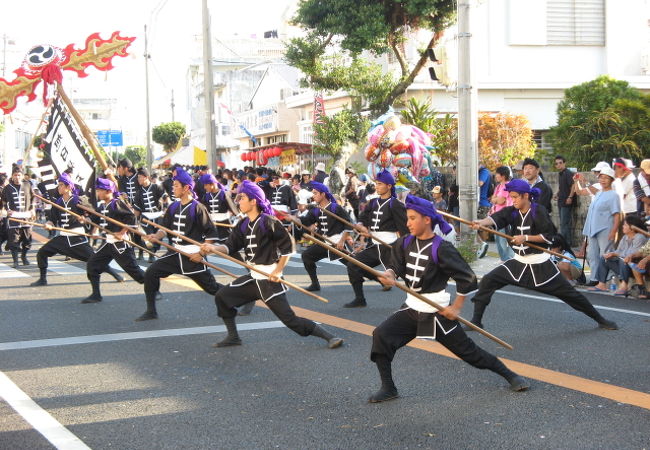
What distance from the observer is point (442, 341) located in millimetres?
5969

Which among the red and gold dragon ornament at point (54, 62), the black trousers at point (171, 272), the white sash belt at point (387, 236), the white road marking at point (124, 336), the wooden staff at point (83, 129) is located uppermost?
the red and gold dragon ornament at point (54, 62)

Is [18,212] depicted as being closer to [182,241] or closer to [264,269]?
[182,241]

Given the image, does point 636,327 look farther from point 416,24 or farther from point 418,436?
point 416,24

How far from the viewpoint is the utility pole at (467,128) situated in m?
14.2

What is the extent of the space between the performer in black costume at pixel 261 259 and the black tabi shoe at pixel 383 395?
5.81ft

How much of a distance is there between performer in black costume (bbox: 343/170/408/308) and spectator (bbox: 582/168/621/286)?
10.1ft

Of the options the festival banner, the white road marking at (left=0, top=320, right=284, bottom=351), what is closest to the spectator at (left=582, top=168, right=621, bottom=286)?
the white road marking at (left=0, top=320, right=284, bottom=351)

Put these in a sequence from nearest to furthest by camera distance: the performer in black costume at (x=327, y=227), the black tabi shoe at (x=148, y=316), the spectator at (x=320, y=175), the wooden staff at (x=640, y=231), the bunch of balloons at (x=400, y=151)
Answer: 1. the black tabi shoe at (x=148, y=316)
2. the wooden staff at (x=640, y=231)
3. the performer in black costume at (x=327, y=227)
4. the bunch of balloons at (x=400, y=151)
5. the spectator at (x=320, y=175)

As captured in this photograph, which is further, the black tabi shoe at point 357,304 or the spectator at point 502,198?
the spectator at point 502,198

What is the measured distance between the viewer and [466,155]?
14641mm

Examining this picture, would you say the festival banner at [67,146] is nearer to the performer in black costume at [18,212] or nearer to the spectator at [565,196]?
the performer in black costume at [18,212]

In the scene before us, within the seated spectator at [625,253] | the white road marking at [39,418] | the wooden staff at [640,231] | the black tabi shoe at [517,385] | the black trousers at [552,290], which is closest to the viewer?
the white road marking at [39,418]

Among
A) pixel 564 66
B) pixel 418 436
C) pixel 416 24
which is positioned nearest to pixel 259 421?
pixel 418 436

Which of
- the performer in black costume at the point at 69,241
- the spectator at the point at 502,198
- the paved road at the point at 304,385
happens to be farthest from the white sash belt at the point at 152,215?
the spectator at the point at 502,198
